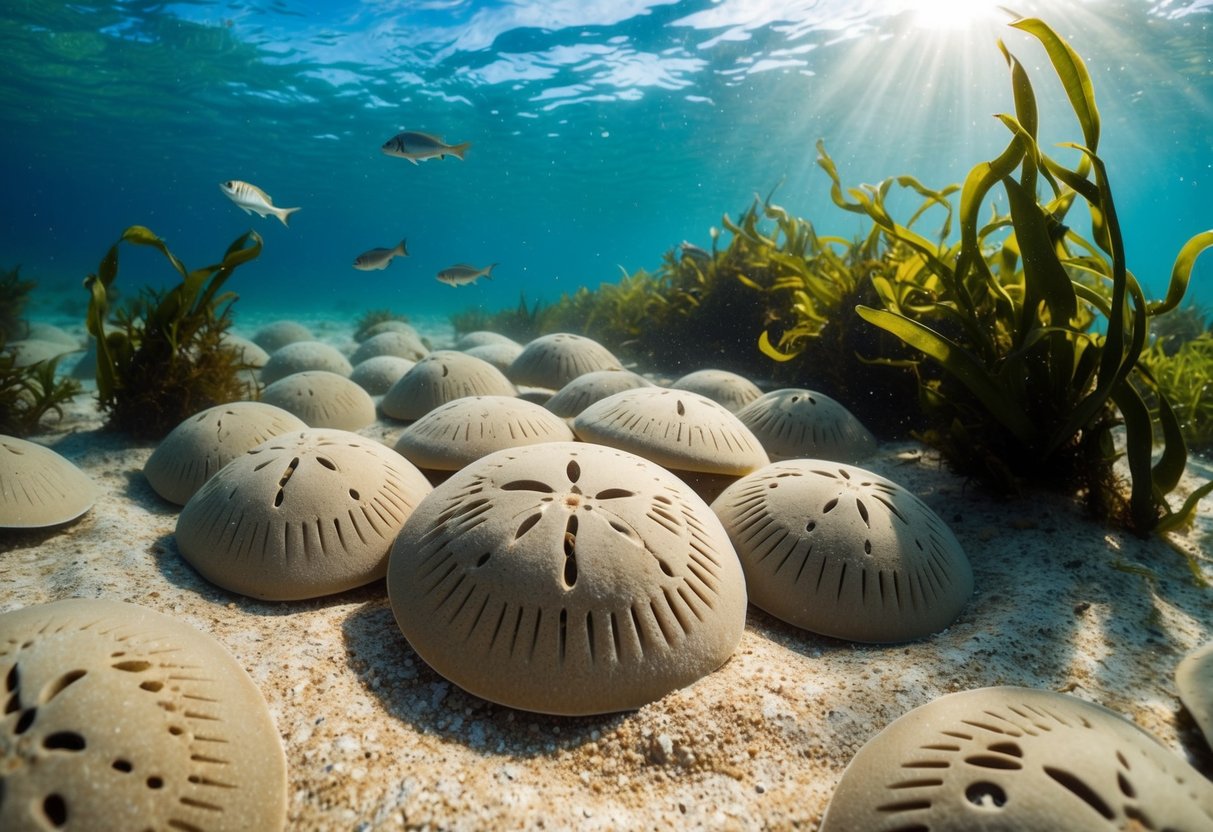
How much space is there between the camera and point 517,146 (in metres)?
36.0

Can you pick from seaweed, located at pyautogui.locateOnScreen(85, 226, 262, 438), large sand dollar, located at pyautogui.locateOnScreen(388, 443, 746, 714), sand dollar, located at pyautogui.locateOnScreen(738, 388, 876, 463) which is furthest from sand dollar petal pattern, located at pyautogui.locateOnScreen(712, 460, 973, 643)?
seaweed, located at pyautogui.locateOnScreen(85, 226, 262, 438)

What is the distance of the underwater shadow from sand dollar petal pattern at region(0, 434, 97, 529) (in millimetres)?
2228

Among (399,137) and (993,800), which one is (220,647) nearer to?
(993,800)

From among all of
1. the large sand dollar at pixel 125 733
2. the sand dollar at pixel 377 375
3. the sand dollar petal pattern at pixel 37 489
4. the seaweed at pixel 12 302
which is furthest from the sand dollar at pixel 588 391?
the seaweed at pixel 12 302

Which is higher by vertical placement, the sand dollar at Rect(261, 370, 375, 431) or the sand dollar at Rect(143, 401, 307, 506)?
the sand dollar at Rect(143, 401, 307, 506)

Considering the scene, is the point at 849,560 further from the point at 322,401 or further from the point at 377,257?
the point at 377,257

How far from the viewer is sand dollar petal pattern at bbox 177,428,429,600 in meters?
2.32

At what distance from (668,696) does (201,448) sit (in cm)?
345

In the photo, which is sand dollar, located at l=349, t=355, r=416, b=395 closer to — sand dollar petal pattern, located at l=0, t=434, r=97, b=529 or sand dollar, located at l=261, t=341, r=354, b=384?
sand dollar, located at l=261, t=341, r=354, b=384

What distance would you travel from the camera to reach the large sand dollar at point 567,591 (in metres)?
1.70

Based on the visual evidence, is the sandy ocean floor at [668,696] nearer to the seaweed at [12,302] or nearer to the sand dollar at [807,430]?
the sand dollar at [807,430]

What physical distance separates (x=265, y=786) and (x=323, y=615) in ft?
3.27

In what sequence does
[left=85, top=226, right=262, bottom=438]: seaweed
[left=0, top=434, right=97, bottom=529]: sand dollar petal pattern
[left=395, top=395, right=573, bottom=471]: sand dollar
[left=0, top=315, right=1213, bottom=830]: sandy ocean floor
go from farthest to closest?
[left=85, top=226, right=262, bottom=438]: seaweed, [left=395, top=395, right=573, bottom=471]: sand dollar, [left=0, top=434, right=97, bottom=529]: sand dollar petal pattern, [left=0, top=315, right=1213, bottom=830]: sandy ocean floor

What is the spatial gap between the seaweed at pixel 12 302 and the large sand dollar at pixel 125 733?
12.4m
